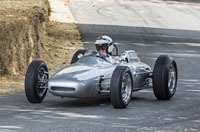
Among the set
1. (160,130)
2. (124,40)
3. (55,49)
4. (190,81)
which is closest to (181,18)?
(124,40)

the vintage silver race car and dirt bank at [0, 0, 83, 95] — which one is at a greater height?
the vintage silver race car

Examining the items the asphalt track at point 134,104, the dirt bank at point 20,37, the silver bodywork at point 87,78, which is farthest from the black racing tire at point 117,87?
the dirt bank at point 20,37

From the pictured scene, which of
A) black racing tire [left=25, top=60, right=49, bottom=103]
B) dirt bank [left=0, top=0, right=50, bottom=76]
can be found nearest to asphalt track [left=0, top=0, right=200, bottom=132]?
black racing tire [left=25, top=60, right=49, bottom=103]

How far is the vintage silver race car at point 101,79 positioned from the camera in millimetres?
12281

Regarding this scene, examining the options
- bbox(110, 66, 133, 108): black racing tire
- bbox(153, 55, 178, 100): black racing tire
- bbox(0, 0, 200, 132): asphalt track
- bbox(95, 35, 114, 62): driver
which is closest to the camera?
bbox(0, 0, 200, 132): asphalt track

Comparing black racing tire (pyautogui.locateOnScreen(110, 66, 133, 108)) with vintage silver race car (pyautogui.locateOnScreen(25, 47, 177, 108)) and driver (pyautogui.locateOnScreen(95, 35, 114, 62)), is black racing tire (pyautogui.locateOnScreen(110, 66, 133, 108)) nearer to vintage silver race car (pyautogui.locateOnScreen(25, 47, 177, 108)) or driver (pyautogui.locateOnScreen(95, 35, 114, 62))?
vintage silver race car (pyautogui.locateOnScreen(25, 47, 177, 108))

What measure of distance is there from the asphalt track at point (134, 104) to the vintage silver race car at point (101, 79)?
26 cm

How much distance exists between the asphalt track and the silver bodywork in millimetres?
327

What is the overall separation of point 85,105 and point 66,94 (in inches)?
31.6

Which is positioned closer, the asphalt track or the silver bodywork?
the asphalt track

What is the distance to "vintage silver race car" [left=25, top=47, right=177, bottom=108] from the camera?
12.3 meters

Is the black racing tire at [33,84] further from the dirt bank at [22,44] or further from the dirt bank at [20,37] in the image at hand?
the dirt bank at [20,37]

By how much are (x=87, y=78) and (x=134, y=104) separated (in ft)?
4.43

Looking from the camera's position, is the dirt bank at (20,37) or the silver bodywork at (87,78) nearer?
the silver bodywork at (87,78)
